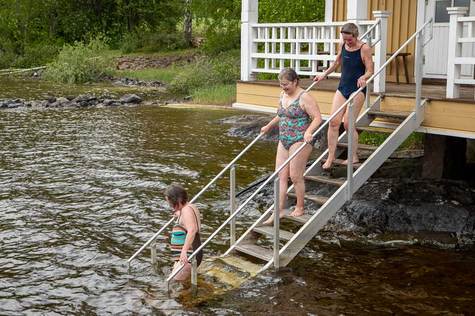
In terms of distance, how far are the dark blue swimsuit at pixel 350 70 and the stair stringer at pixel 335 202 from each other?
2.80ft

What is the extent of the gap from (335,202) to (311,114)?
119 centimetres

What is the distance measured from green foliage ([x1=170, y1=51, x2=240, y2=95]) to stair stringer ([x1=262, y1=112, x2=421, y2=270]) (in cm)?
2138

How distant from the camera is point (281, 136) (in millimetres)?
8836

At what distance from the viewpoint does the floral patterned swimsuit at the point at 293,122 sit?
8562 millimetres

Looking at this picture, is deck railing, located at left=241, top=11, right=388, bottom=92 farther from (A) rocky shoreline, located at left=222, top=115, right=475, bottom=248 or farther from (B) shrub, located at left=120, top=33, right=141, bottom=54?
(B) shrub, located at left=120, top=33, right=141, bottom=54

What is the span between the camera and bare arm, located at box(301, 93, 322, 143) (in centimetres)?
828

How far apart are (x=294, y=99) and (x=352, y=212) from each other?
135 inches

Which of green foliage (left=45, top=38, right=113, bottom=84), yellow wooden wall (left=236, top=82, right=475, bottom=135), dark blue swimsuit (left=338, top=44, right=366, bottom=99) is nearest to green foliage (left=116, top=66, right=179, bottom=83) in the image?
green foliage (left=45, top=38, right=113, bottom=84)

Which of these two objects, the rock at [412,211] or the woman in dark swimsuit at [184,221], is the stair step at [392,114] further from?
the woman in dark swimsuit at [184,221]

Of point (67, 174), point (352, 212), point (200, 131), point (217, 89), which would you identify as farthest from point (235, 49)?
point (352, 212)

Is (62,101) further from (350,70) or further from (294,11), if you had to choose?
(350,70)

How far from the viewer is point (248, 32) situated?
42.9 ft

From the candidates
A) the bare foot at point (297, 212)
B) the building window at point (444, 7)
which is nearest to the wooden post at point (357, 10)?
the building window at point (444, 7)

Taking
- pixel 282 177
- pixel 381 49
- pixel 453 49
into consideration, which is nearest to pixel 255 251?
pixel 282 177
